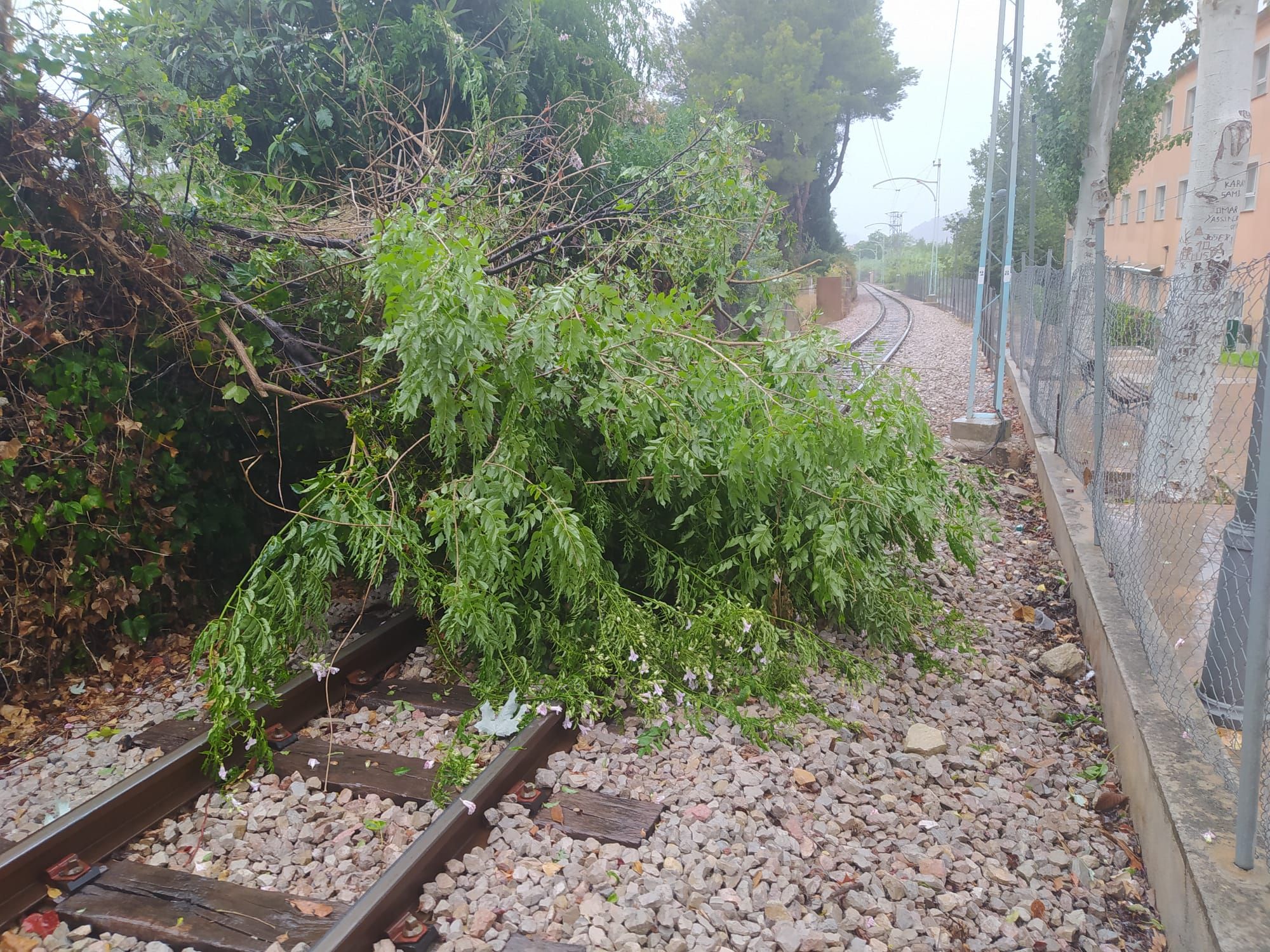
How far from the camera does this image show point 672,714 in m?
3.87

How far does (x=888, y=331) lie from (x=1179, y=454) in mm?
22042

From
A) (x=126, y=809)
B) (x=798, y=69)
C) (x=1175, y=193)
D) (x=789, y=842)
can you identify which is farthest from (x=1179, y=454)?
Answer: (x=1175, y=193)

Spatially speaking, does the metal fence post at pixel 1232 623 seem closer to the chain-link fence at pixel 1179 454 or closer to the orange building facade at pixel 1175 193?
the chain-link fence at pixel 1179 454

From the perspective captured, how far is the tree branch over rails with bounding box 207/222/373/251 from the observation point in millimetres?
5156

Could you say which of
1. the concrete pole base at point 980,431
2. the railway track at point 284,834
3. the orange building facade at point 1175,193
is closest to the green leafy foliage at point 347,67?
the railway track at point 284,834

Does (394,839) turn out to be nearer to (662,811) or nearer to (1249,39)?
(662,811)

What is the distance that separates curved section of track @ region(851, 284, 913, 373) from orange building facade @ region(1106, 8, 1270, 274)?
21.5ft

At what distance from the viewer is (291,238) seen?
516 centimetres

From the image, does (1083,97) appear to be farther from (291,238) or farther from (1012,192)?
(291,238)

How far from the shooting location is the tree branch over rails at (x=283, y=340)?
15.6ft

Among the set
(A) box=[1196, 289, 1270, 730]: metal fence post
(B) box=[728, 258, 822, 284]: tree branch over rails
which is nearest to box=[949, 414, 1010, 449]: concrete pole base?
(B) box=[728, 258, 822, 284]: tree branch over rails

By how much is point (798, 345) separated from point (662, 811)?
2499 mm

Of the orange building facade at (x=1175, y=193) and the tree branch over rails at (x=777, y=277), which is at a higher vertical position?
the orange building facade at (x=1175, y=193)

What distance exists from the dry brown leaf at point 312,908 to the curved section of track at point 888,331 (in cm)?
383
